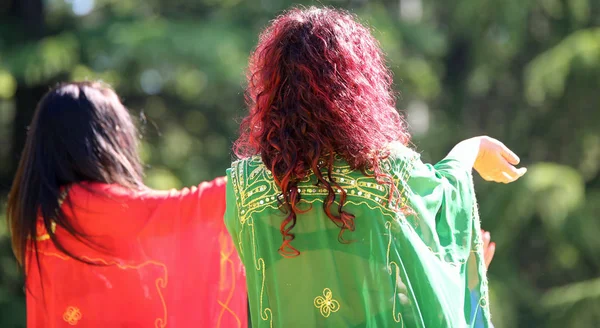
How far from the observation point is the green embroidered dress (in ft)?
5.48

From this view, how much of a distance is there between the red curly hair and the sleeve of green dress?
0.11 metres

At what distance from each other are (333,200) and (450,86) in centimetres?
507

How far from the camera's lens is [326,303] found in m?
1.68

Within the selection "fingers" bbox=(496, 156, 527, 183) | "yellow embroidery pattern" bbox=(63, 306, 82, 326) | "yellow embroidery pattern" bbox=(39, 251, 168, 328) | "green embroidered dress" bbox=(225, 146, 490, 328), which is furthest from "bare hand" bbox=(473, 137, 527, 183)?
"yellow embroidery pattern" bbox=(63, 306, 82, 326)

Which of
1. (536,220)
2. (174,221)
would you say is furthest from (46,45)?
(536,220)

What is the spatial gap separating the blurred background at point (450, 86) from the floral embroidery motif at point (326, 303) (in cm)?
330

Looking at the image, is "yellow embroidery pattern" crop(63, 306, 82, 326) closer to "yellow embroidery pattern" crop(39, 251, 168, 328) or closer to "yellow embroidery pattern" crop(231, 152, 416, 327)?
"yellow embroidery pattern" crop(39, 251, 168, 328)

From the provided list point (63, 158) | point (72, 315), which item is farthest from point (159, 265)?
point (63, 158)

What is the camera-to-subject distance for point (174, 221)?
2.42 metres

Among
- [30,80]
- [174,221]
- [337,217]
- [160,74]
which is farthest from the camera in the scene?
[160,74]

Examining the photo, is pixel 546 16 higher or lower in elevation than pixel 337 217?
higher

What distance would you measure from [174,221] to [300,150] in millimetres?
878

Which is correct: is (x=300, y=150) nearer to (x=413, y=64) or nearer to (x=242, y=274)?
(x=242, y=274)

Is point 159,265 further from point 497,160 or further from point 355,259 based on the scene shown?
point 497,160
